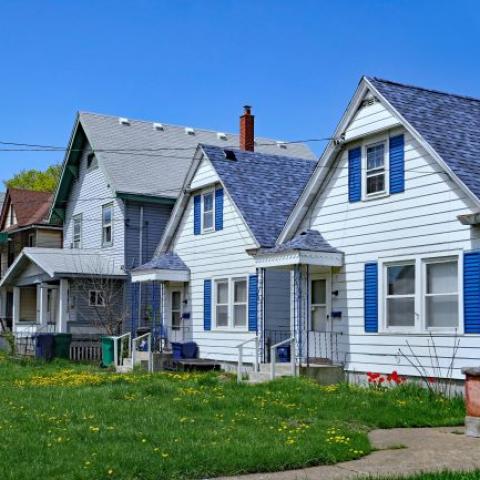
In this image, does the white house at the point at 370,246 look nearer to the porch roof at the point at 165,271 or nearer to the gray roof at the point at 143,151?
the porch roof at the point at 165,271

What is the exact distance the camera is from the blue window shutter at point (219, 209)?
24.2 metres

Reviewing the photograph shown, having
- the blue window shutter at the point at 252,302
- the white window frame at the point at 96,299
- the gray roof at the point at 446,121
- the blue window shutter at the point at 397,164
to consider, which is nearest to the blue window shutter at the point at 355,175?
the blue window shutter at the point at 397,164

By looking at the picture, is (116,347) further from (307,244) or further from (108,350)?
(307,244)

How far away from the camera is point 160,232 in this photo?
1216 inches

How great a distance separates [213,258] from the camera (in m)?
24.5

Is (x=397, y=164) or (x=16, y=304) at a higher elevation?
(x=397, y=164)

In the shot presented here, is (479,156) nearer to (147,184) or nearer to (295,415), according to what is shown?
(295,415)

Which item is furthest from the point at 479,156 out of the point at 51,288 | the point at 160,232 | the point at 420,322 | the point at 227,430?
the point at 51,288

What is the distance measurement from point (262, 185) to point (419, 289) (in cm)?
859

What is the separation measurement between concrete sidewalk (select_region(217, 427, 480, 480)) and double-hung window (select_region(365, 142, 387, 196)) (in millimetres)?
7166

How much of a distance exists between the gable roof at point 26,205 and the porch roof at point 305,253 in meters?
22.6

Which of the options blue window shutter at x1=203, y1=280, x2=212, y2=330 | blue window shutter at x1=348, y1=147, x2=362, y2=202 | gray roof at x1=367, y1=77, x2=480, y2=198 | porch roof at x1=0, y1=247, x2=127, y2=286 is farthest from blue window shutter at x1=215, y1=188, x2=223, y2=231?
gray roof at x1=367, y1=77, x2=480, y2=198

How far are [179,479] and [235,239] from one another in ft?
49.2

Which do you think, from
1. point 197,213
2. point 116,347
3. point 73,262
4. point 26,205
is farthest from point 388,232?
point 26,205
